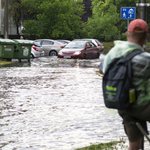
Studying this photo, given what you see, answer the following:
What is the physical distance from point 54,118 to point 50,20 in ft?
139

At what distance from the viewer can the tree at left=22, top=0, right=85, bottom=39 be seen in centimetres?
4841

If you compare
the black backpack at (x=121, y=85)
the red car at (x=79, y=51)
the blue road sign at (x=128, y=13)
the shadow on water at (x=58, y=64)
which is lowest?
the shadow on water at (x=58, y=64)

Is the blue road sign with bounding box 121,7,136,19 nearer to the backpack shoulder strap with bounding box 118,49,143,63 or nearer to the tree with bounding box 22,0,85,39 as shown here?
the backpack shoulder strap with bounding box 118,49,143,63

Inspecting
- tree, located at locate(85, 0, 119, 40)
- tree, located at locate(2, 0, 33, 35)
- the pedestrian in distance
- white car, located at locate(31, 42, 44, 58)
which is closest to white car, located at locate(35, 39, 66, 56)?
white car, located at locate(31, 42, 44, 58)

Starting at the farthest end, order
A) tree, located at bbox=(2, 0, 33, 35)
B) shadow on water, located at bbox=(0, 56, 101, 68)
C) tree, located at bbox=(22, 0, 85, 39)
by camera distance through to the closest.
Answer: tree, located at bbox=(2, 0, 33, 35), tree, located at bbox=(22, 0, 85, 39), shadow on water, located at bbox=(0, 56, 101, 68)

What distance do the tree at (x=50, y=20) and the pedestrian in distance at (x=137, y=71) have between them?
44292 millimetres

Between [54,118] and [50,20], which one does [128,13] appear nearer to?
[54,118]

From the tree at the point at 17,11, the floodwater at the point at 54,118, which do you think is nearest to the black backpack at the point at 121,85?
the floodwater at the point at 54,118

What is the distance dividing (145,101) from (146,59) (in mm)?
383

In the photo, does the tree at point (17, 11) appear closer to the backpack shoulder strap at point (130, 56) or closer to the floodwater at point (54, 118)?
the floodwater at point (54, 118)

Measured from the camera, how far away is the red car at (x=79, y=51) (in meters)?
28.3

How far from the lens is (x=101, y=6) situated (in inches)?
2950

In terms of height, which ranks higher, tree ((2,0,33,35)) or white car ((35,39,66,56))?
tree ((2,0,33,35))

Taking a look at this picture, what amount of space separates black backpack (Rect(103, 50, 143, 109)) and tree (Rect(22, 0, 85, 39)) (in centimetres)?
4444
